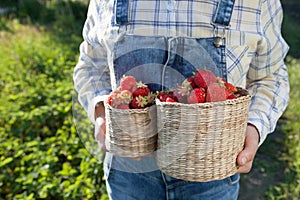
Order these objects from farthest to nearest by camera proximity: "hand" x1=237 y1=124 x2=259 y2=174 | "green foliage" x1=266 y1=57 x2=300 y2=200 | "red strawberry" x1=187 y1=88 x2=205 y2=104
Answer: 1. "green foliage" x1=266 y1=57 x2=300 y2=200
2. "hand" x1=237 y1=124 x2=259 y2=174
3. "red strawberry" x1=187 y1=88 x2=205 y2=104

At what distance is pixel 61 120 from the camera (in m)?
3.22

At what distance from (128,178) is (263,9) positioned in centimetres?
49

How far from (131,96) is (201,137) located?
0.50ft

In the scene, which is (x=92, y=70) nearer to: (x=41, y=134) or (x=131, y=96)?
(x=131, y=96)

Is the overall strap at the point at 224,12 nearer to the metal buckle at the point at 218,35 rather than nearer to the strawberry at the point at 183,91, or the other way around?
the metal buckle at the point at 218,35

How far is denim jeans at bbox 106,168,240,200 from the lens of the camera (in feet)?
3.50

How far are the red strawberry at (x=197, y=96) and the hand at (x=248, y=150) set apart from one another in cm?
18

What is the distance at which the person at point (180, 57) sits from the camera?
3.25ft

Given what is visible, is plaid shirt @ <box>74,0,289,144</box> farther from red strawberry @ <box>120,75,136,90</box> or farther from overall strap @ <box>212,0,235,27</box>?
red strawberry @ <box>120,75,136,90</box>

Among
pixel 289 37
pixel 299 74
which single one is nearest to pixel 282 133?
pixel 299 74

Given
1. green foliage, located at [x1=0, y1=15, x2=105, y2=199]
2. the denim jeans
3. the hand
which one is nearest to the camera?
the hand

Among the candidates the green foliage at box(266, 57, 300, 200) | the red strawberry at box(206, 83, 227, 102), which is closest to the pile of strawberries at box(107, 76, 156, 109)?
the red strawberry at box(206, 83, 227, 102)

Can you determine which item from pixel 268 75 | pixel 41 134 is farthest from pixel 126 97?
pixel 41 134

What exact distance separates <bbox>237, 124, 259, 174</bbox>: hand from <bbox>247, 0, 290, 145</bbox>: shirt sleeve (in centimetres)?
2
